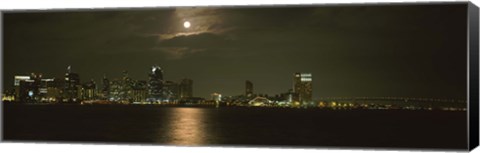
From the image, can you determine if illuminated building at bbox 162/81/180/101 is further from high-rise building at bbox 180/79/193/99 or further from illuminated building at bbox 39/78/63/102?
illuminated building at bbox 39/78/63/102

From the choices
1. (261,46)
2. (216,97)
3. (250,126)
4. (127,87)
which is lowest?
(250,126)

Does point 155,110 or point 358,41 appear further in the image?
point 155,110

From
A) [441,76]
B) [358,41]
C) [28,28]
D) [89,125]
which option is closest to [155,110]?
[89,125]

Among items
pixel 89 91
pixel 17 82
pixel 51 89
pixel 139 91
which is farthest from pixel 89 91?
pixel 17 82

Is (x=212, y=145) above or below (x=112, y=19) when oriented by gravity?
below

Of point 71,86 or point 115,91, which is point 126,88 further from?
point 71,86

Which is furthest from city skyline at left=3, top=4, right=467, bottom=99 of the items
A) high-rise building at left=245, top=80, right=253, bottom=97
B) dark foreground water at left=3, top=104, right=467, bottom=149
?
dark foreground water at left=3, top=104, right=467, bottom=149

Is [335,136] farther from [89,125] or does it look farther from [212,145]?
[89,125]
